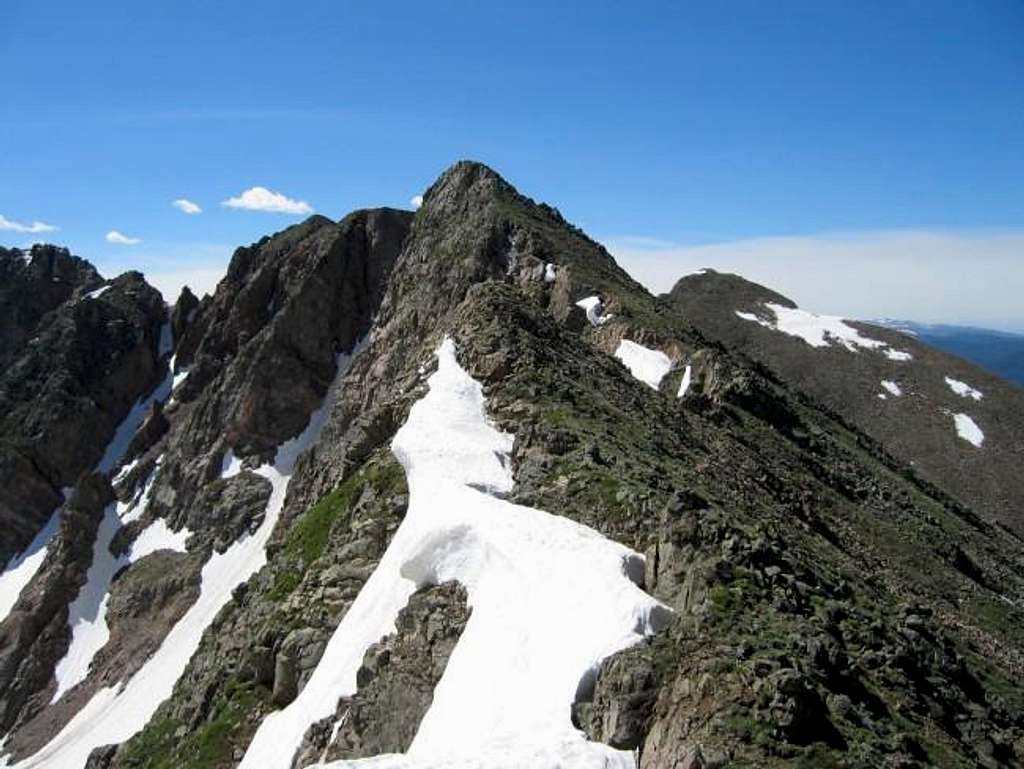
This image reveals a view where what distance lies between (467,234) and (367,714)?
61863 mm

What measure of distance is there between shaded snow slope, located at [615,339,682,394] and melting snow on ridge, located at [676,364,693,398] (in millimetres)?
1184

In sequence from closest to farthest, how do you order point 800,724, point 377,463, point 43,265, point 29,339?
point 800,724 → point 377,463 → point 29,339 → point 43,265

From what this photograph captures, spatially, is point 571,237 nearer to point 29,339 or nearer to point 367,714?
point 367,714

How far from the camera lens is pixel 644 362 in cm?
5034

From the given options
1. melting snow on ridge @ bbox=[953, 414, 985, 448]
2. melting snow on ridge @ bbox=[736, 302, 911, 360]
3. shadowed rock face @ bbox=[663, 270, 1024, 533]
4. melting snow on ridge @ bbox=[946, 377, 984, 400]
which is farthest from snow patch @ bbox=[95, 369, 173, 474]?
melting snow on ridge @ bbox=[946, 377, 984, 400]

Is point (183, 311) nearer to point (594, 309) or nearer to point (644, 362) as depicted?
point (594, 309)

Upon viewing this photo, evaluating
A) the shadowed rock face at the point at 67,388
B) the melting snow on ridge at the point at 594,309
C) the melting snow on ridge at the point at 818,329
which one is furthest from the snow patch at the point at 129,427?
the melting snow on ridge at the point at 818,329

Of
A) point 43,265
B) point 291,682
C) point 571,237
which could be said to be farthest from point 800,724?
point 43,265

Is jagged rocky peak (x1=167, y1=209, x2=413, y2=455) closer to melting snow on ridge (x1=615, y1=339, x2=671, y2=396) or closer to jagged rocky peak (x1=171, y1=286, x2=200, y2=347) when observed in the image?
jagged rocky peak (x1=171, y1=286, x2=200, y2=347)

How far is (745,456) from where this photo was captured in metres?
40.4

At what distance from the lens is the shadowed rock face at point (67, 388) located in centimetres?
11394

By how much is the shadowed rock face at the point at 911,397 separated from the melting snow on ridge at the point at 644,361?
27125 mm

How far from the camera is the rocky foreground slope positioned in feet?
51.6

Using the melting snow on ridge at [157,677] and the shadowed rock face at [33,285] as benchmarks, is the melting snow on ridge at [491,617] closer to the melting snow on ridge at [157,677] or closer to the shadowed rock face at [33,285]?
the melting snow on ridge at [157,677]
